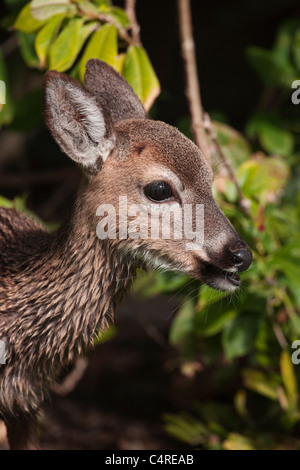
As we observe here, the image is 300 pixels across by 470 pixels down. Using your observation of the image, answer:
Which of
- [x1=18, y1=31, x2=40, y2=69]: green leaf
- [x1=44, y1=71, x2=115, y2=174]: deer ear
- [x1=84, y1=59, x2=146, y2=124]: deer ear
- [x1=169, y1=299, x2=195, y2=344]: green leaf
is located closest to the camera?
[x1=44, y1=71, x2=115, y2=174]: deer ear

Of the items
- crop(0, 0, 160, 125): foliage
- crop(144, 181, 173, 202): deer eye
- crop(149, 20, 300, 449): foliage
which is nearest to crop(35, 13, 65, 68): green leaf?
crop(0, 0, 160, 125): foliage

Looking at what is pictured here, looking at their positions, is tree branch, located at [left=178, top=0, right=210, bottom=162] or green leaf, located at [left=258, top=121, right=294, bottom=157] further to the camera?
green leaf, located at [left=258, top=121, right=294, bottom=157]

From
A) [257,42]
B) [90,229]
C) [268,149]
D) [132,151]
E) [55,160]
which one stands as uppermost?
[257,42]

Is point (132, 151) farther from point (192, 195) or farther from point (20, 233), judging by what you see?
point (20, 233)

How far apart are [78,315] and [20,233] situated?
0.57 meters

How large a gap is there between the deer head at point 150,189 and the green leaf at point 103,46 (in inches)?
24.9

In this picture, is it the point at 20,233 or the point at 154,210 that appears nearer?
the point at 154,210

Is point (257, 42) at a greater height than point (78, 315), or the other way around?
point (257, 42)

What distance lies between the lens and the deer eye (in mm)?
2514

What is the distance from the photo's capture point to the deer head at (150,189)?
8.22 feet

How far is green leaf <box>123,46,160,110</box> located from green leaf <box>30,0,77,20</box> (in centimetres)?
36

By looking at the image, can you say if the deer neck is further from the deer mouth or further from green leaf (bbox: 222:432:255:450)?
green leaf (bbox: 222:432:255:450)
